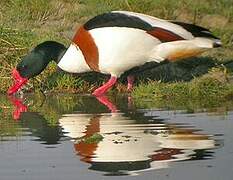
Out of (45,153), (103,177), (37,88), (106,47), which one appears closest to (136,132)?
(45,153)

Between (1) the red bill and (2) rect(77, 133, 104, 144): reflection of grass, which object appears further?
(1) the red bill

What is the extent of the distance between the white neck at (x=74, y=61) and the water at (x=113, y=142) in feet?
2.75

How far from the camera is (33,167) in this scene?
6504 mm

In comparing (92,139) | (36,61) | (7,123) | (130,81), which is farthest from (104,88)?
(92,139)

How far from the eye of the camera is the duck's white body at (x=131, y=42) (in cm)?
1026

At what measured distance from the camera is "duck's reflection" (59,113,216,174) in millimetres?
6570

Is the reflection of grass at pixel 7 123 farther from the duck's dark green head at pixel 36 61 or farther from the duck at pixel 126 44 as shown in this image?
the duck at pixel 126 44

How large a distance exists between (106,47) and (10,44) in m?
2.18

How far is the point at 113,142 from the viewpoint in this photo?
288 inches

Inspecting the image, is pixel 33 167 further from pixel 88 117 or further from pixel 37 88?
pixel 37 88

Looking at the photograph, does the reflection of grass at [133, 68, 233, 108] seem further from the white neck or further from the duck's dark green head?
the duck's dark green head

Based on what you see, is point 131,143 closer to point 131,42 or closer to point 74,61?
point 131,42

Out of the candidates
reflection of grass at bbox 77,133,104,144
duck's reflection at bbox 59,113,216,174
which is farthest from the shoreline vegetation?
reflection of grass at bbox 77,133,104,144

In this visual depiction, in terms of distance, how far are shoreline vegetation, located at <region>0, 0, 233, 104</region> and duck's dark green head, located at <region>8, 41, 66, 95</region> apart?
27 centimetres
